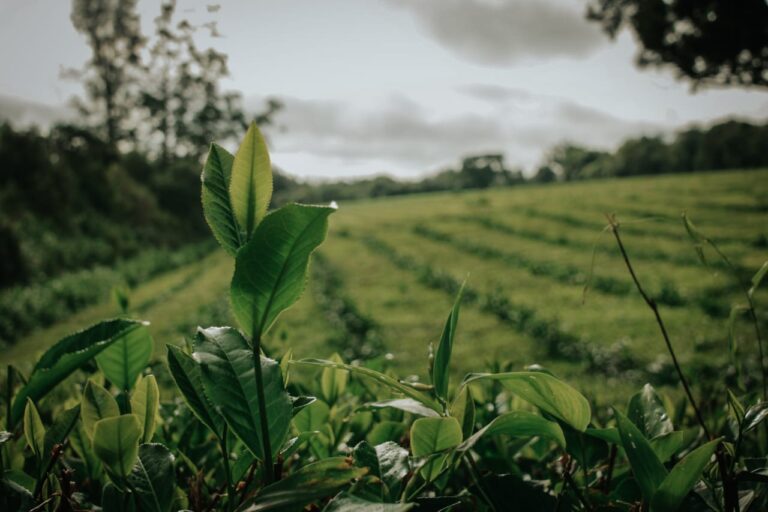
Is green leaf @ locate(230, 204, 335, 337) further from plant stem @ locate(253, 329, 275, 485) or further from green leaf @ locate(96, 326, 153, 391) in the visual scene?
green leaf @ locate(96, 326, 153, 391)

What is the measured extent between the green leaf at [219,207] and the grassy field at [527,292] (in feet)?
2.36

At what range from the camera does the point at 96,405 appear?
56 cm

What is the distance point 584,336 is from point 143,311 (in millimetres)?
10076

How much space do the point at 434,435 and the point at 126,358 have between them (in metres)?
0.46

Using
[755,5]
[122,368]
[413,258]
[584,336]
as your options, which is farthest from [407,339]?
[755,5]

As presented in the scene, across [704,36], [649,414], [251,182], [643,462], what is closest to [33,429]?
[251,182]

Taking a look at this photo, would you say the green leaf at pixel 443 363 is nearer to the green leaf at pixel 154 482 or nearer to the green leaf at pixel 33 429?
the green leaf at pixel 154 482

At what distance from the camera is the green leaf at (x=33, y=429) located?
0.54 meters

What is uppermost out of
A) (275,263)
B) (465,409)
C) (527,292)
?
(275,263)

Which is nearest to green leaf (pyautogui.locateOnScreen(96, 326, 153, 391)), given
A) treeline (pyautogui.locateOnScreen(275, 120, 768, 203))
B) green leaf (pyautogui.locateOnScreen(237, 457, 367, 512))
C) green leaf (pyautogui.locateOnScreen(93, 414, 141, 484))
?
green leaf (pyautogui.locateOnScreen(93, 414, 141, 484))

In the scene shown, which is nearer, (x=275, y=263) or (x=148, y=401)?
(x=275, y=263)

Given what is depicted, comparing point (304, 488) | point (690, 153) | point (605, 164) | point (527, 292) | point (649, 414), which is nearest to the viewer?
point (304, 488)

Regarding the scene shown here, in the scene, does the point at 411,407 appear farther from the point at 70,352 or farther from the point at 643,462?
the point at 70,352

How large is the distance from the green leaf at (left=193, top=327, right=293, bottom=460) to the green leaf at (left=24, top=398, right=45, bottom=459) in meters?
0.23
